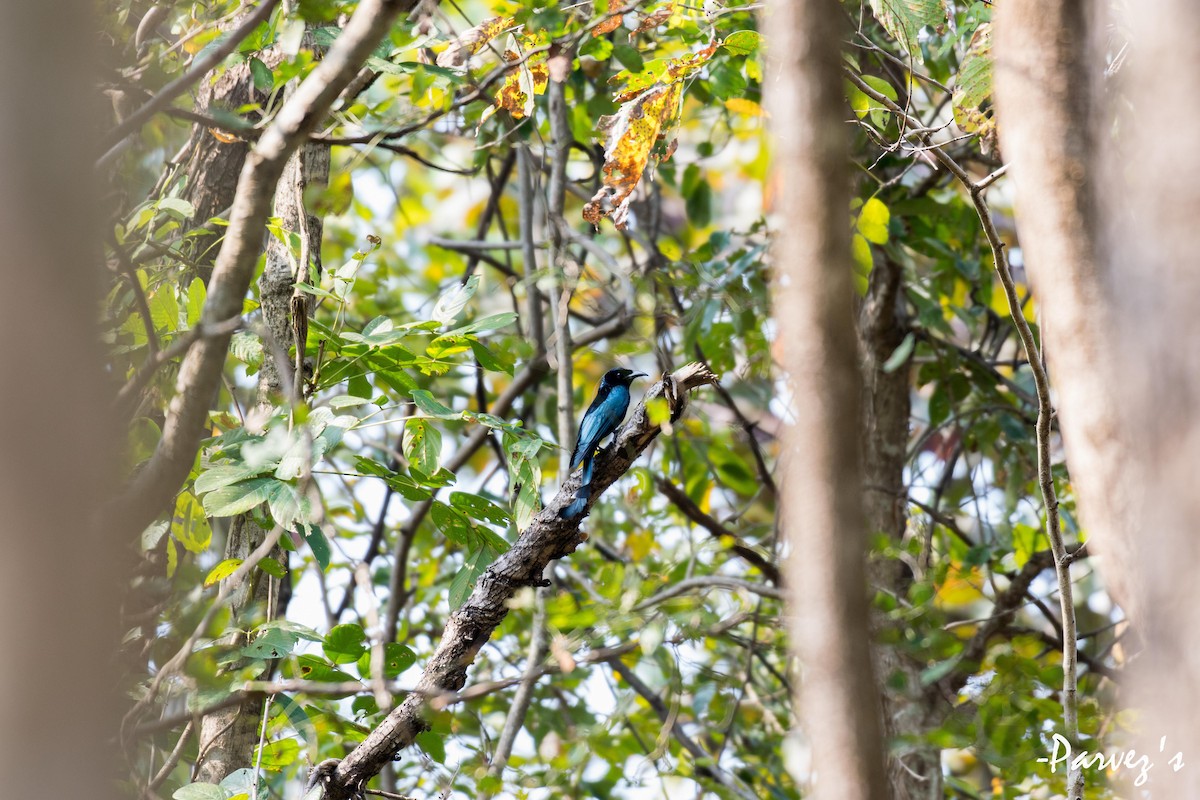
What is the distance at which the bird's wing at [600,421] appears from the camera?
3.85m

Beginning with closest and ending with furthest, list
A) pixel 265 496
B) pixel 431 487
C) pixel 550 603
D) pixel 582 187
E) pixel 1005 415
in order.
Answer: pixel 265 496 → pixel 431 487 → pixel 550 603 → pixel 1005 415 → pixel 582 187

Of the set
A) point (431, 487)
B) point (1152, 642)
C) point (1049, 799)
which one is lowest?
point (1049, 799)

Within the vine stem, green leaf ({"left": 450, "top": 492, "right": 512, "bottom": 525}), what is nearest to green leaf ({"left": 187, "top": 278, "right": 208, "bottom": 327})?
green leaf ({"left": 450, "top": 492, "right": 512, "bottom": 525})

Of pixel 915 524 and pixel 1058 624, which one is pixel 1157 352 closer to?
pixel 915 524

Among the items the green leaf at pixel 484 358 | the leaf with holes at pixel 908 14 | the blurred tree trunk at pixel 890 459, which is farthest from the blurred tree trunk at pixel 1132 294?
the blurred tree trunk at pixel 890 459

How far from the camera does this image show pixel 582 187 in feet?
18.5

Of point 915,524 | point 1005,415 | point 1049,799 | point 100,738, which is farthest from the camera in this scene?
point 1005,415

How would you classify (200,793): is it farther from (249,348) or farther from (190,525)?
(249,348)

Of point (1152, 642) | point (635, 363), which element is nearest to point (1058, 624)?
point (635, 363)

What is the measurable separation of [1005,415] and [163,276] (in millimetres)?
3716

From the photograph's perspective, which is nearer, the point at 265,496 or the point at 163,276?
the point at 265,496

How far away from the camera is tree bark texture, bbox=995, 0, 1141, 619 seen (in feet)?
4.68

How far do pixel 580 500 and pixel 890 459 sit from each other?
2.44 meters

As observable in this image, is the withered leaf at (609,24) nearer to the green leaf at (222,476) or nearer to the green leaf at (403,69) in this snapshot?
the green leaf at (403,69)
